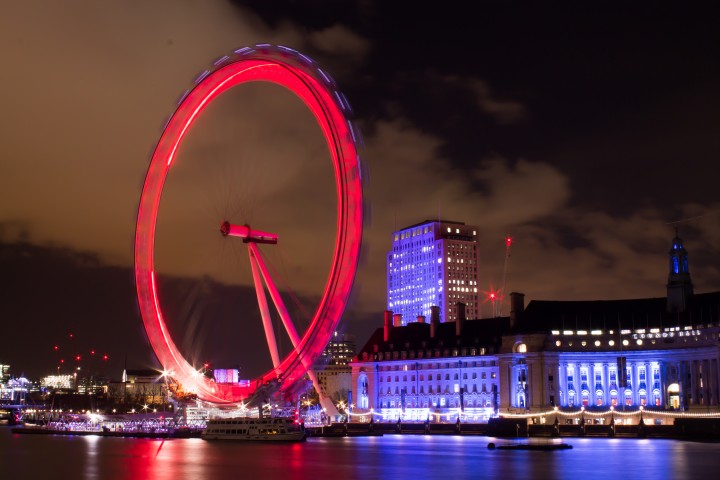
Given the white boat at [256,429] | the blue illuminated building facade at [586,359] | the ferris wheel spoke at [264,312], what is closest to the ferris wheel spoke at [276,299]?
the ferris wheel spoke at [264,312]

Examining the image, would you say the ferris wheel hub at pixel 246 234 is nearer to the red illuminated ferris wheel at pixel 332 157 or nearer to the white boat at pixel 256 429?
the red illuminated ferris wheel at pixel 332 157

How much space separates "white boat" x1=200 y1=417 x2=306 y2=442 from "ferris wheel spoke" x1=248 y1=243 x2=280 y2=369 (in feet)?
47.8

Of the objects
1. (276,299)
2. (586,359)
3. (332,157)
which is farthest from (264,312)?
(586,359)

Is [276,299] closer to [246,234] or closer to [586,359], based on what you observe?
[246,234]

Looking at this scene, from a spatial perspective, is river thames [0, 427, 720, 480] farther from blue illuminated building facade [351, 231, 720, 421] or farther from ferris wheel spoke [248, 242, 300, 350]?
blue illuminated building facade [351, 231, 720, 421]

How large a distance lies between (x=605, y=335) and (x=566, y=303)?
8.65 m

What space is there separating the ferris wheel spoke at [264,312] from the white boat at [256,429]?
14580mm

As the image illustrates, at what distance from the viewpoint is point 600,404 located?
14512 cm

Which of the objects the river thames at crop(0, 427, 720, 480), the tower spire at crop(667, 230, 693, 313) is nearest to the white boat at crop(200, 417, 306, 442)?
the river thames at crop(0, 427, 720, 480)

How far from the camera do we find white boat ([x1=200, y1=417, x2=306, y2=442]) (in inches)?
4390

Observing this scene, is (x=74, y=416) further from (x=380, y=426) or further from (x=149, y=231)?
(x=149, y=231)

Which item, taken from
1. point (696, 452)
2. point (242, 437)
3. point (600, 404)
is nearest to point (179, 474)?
point (696, 452)

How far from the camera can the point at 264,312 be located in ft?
317

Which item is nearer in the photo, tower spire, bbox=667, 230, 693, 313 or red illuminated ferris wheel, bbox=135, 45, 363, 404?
red illuminated ferris wheel, bbox=135, 45, 363, 404
